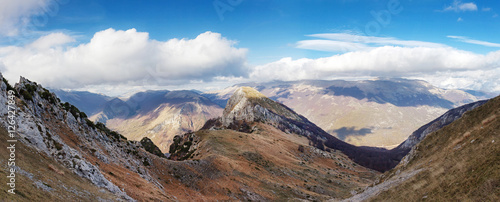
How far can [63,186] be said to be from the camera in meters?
26.5

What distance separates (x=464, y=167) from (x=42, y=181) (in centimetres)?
5499

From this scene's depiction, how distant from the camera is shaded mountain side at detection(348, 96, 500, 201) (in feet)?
80.9

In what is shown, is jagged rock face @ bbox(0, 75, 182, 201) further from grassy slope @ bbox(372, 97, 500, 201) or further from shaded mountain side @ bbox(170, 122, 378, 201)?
grassy slope @ bbox(372, 97, 500, 201)

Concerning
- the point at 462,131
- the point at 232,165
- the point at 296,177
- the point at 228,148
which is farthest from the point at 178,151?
the point at 462,131

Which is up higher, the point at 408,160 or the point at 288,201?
the point at 408,160

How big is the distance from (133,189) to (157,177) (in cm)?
2003

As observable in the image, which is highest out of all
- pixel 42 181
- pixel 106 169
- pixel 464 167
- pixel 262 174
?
pixel 464 167

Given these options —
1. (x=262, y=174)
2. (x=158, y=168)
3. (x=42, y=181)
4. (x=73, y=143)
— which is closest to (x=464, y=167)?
(x=42, y=181)

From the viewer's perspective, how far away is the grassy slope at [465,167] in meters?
24.6

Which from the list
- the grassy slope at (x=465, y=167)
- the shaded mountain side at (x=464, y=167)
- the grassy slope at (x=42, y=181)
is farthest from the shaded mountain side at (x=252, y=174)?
the grassy slope at (x=42, y=181)

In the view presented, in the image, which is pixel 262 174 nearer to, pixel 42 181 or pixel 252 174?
pixel 252 174

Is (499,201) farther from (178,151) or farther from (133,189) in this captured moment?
(178,151)

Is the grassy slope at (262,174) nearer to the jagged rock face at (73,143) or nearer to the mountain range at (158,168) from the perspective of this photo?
the mountain range at (158,168)

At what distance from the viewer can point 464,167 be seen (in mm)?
31828
